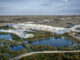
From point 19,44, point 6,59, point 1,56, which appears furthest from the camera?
point 19,44

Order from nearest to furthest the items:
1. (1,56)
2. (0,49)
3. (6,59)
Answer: (6,59)
(1,56)
(0,49)

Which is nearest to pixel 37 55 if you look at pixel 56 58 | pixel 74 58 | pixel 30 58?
pixel 30 58

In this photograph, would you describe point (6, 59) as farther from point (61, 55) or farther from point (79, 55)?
point (79, 55)

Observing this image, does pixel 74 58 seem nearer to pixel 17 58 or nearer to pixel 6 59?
pixel 17 58

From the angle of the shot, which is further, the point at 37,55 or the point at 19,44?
the point at 19,44

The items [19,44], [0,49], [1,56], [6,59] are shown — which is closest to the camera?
[6,59]

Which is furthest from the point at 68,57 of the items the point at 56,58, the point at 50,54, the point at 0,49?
the point at 0,49

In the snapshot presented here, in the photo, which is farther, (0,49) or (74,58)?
(0,49)

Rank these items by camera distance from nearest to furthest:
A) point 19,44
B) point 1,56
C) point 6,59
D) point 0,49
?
point 6,59 < point 1,56 < point 0,49 < point 19,44
